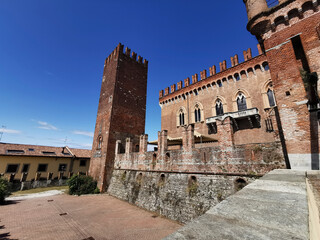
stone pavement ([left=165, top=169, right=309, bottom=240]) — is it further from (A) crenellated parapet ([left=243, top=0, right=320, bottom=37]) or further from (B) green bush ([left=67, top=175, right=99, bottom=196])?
(B) green bush ([left=67, top=175, right=99, bottom=196])

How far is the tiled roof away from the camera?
872 inches

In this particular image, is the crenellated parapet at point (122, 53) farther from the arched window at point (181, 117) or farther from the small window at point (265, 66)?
the small window at point (265, 66)

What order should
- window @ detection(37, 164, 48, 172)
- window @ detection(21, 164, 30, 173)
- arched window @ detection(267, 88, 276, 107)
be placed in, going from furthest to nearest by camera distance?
window @ detection(37, 164, 48, 172)
window @ detection(21, 164, 30, 173)
arched window @ detection(267, 88, 276, 107)

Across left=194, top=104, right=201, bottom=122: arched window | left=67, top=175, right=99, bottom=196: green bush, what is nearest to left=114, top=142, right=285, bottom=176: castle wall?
left=67, top=175, right=99, bottom=196: green bush

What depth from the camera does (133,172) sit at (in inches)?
567

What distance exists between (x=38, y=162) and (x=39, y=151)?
7.86 feet

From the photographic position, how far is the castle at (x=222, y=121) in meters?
6.48

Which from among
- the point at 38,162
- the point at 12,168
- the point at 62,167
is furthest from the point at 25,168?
the point at 62,167

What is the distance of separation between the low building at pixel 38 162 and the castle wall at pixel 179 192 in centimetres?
1689

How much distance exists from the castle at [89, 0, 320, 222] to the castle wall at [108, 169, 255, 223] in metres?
0.06

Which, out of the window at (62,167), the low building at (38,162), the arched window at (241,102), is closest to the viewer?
the arched window at (241,102)

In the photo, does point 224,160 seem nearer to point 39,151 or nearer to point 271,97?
point 271,97

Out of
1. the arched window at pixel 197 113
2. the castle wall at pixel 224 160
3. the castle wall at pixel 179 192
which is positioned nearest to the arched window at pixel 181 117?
the arched window at pixel 197 113

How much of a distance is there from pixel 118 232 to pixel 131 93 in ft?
53.9
